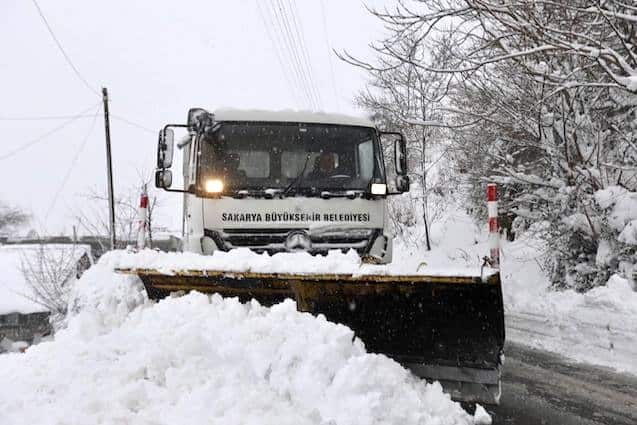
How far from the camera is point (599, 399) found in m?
4.03

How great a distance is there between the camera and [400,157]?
19.9ft

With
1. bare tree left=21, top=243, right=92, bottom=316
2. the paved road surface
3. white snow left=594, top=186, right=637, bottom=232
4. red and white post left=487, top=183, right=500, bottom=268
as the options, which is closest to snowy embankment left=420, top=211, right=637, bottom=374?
the paved road surface

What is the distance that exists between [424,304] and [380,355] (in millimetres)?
433

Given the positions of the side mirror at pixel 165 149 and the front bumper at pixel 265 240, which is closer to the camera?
the front bumper at pixel 265 240

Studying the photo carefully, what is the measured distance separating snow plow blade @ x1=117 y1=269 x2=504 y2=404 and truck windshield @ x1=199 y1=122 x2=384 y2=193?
175cm

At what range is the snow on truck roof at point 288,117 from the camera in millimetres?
5738

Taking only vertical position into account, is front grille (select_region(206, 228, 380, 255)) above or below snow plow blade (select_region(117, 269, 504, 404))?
above

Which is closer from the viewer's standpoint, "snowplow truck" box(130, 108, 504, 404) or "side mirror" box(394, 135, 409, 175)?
"snowplow truck" box(130, 108, 504, 404)

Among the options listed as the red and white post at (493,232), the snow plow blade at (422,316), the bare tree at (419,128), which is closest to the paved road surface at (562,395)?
the snow plow blade at (422,316)

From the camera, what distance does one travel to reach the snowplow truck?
3541 mm

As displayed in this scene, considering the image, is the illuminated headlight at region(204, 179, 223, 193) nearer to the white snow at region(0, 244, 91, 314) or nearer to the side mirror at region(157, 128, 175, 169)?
the side mirror at region(157, 128, 175, 169)

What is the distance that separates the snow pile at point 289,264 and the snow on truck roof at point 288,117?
1.80m

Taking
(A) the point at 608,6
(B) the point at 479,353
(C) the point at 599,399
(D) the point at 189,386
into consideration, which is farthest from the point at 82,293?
(A) the point at 608,6

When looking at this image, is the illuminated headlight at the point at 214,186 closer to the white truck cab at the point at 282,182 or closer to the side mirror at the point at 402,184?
the white truck cab at the point at 282,182
